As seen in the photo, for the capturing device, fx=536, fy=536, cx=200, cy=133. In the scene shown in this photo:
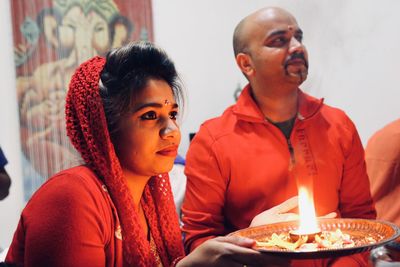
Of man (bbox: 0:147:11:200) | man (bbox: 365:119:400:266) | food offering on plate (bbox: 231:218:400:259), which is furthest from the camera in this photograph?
man (bbox: 0:147:11:200)

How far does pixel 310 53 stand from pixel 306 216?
209cm

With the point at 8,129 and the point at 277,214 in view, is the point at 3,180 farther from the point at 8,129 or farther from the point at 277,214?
the point at 277,214

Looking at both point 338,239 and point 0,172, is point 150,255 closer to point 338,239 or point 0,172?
point 338,239

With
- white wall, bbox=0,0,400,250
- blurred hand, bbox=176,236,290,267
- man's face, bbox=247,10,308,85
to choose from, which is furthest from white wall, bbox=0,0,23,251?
blurred hand, bbox=176,236,290,267

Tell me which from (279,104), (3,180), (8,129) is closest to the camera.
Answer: (279,104)

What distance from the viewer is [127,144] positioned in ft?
4.57

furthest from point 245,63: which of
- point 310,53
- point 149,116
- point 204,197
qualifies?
point 310,53

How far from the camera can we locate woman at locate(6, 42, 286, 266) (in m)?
1.27

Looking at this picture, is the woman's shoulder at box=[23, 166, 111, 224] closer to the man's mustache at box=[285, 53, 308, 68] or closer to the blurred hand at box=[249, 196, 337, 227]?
the blurred hand at box=[249, 196, 337, 227]

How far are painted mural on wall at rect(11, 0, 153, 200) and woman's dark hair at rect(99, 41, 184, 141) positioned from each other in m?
2.25

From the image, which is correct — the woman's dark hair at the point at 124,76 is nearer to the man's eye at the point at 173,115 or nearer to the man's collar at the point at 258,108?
the man's eye at the point at 173,115

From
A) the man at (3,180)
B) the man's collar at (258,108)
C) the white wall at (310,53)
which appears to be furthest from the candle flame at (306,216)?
Result: the man at (3,180)

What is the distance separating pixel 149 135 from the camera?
4.53 ft

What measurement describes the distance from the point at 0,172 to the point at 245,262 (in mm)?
2247
